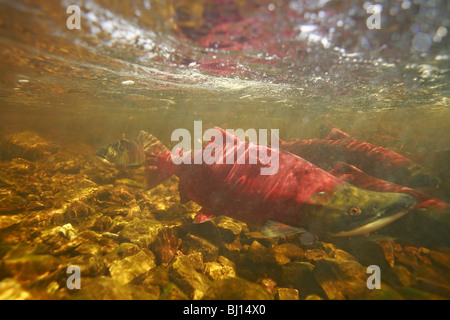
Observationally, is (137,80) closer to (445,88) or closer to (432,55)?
(432,55)

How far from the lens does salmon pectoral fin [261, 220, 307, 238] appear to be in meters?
2.56

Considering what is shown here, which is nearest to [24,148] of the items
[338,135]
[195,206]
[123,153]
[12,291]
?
[123,153]

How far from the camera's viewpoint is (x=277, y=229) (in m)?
2.65

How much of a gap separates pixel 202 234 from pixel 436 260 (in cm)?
500

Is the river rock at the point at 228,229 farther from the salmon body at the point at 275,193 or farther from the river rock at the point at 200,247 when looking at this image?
the salmon body at the point at 275,193

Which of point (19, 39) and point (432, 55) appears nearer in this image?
point (19, 39)

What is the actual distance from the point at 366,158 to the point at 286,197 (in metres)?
4.26

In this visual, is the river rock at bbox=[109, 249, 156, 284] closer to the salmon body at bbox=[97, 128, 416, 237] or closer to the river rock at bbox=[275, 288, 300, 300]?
the salmon body at bbox=[97, 128, 416, 237]

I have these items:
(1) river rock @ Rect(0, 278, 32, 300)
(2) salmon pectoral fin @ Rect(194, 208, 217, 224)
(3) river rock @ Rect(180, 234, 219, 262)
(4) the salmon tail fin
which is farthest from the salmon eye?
(1) river rock @ Rect(0, 278, 32, 300)

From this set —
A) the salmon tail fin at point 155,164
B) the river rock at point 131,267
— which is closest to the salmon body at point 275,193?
the salmon tail fin at point 155,164

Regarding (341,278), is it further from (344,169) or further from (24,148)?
(24,148)

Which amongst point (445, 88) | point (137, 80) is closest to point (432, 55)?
point (445, 88)

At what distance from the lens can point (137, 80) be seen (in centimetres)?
1163
